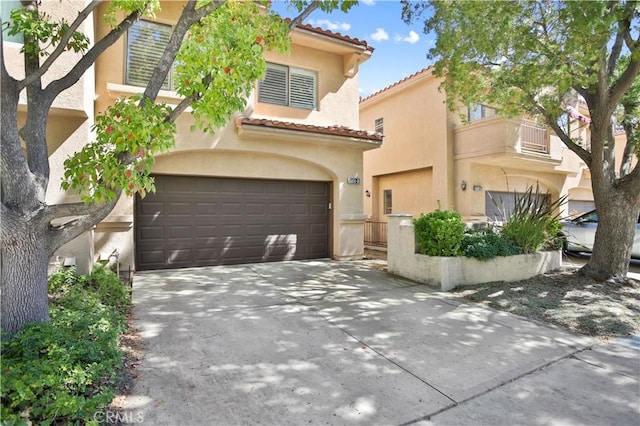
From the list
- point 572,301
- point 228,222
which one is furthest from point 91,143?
point 572,301

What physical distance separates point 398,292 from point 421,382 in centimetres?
346

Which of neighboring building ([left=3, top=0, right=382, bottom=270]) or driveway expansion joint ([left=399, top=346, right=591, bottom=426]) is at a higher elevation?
neighboring building ([left=3, top=0, right=382, bottom=270])

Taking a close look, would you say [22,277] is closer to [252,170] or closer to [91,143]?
[91,143]

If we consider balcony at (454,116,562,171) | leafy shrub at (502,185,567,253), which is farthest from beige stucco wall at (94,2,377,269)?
balcony at (454,116,562,171)

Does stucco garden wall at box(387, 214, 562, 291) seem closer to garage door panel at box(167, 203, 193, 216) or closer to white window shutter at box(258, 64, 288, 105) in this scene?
white window shutter at box(258, 64, 288, 105)

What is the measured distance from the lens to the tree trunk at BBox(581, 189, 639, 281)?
289 inches

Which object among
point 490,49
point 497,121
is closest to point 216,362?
point 490,49

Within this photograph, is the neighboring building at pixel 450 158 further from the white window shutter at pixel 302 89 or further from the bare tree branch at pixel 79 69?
the bare tree branch at pixel 79 69

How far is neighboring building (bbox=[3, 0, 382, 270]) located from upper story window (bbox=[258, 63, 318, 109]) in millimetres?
30

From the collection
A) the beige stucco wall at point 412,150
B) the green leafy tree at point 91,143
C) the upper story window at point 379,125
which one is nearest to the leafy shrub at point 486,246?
the beige stucco wall at point 412,150

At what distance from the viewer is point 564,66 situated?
22.4ft

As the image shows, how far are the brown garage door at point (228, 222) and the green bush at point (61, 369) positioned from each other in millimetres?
4387

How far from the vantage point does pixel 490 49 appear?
7.43 meters

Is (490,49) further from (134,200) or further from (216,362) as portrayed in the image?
(134,200)
